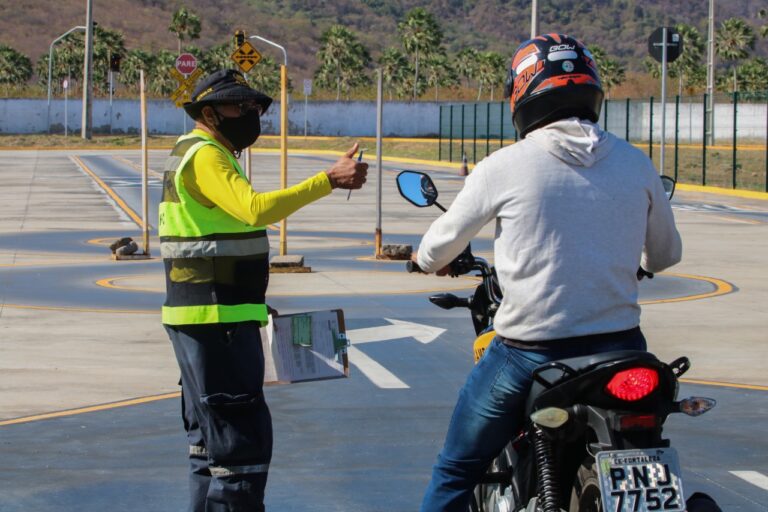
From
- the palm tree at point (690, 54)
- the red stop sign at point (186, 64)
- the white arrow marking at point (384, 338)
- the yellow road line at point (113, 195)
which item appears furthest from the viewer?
the palm tree at point (690, 54)

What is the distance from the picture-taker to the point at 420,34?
5305 inches

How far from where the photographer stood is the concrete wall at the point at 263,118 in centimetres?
9288

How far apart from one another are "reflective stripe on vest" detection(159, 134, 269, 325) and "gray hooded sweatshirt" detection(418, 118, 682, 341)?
3.81ft

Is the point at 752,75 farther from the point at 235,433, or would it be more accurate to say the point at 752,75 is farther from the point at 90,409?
the point at 235,433

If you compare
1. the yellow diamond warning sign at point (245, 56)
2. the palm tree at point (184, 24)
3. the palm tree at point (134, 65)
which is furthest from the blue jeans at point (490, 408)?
the palm tree at point (134, 65)

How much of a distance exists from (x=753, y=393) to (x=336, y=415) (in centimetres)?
302

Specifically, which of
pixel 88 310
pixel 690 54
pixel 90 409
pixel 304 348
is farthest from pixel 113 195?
pixel 690 54

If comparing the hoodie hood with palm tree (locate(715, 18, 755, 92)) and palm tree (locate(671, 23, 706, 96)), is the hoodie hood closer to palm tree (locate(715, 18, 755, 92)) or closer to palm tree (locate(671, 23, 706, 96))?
palm tree (locate(715, 18, 755, 92))

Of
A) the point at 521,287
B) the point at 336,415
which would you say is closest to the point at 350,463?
the point at 336,415

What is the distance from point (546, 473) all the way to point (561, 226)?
0.79 metres

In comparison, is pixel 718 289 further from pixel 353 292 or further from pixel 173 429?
pixel 173 429

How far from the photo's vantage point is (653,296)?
50.9ft

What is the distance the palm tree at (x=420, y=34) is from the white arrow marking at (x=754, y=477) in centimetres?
12744

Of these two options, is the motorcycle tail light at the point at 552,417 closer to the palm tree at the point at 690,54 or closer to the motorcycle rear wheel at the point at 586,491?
the motorcycle rear wheel at the point at 586,491
